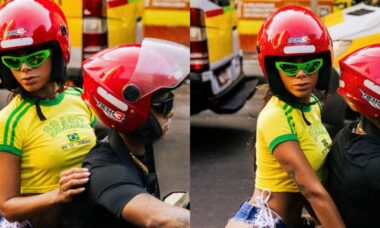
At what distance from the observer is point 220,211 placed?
6512 millimetres

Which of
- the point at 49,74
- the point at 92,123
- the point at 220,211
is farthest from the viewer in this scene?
the point at 220,211

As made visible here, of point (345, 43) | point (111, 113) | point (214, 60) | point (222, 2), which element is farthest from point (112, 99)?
point (222, 2)

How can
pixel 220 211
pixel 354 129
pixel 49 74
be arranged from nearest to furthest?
pixel 354 129
pixel 49 74
pixel 220 211

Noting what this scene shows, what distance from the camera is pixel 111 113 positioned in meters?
2.62

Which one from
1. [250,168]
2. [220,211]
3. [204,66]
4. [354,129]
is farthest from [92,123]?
[204,66]

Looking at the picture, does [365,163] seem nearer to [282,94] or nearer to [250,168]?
[282,94]

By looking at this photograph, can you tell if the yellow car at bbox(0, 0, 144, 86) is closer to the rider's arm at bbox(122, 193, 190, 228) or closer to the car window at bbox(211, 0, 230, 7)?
the car window at bbox(211, 0, 230, 7)

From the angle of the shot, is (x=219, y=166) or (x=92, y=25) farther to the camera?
(x=92, y=25)

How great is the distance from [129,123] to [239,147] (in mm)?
6086

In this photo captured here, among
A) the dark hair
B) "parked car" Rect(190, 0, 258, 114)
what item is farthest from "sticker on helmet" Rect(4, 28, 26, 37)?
"parked car" Rect(190, 0, 258, 114)

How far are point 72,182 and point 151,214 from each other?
1.03 ft

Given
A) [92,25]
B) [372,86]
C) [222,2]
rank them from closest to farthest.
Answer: [372,86], [92,25], [222,2]

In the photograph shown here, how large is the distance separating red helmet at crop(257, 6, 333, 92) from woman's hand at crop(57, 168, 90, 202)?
87 cm

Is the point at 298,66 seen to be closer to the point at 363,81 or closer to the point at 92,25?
the point at 363,81
